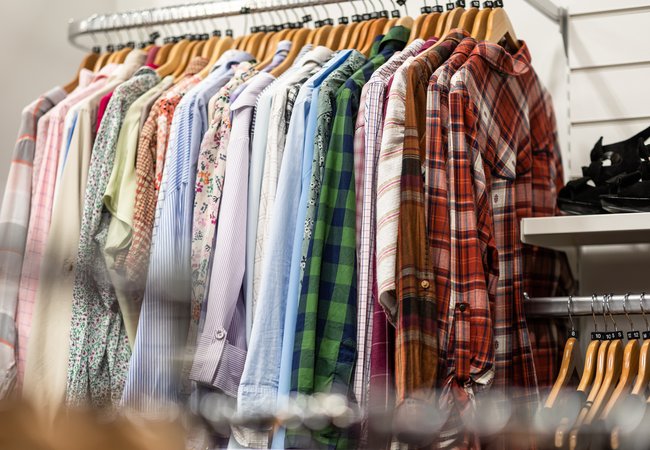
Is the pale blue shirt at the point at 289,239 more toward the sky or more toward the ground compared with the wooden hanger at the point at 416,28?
more toward the ground

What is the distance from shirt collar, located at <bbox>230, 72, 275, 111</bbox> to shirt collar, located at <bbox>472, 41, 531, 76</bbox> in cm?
41

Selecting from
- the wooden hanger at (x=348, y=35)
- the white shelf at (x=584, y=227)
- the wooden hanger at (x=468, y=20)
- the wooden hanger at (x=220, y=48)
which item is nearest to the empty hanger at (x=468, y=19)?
the wooden hanger at (x=468, y=20)

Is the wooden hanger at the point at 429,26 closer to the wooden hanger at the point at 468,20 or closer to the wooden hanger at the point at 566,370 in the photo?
the wooden hanger at the point at 468,20

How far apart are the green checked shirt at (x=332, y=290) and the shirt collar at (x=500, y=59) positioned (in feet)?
0.95

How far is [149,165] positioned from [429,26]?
0.66 meters

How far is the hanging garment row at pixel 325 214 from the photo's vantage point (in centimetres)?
140

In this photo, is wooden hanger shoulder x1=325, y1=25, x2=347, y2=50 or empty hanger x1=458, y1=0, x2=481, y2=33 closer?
empty hanger x1=458, y1=0, x2=481, y2=33

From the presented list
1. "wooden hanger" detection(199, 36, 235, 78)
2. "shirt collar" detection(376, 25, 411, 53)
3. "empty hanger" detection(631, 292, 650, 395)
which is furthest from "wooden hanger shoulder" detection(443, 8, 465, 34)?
"empty hanger" detection(631, 292, 650, 395)

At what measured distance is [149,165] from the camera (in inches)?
68.1

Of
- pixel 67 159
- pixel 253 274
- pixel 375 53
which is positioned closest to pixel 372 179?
pixel 253 274

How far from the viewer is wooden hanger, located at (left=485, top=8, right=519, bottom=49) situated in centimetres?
177

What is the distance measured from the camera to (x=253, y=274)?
1.57 meters

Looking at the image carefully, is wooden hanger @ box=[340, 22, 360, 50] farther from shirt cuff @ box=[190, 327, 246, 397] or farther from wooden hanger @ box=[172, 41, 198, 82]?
shirt cuff @ box=[190, 327, 246, 397]

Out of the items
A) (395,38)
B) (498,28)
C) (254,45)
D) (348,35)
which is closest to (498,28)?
(498,28)
